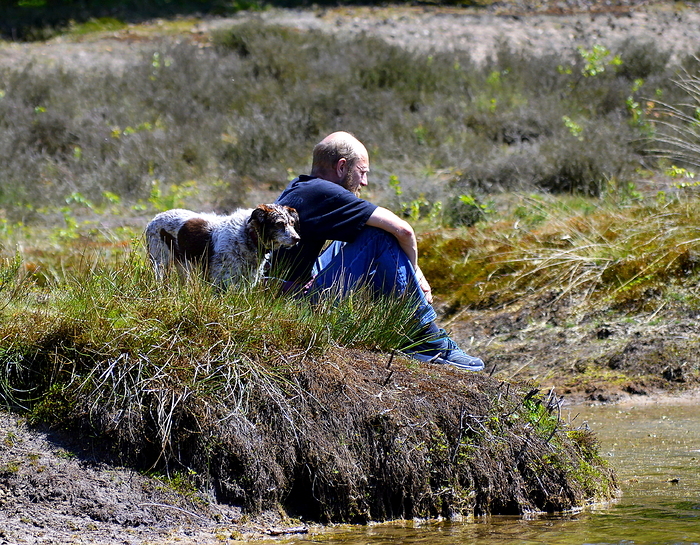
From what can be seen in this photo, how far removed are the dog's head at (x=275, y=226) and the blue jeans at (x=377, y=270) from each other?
1.00 ft

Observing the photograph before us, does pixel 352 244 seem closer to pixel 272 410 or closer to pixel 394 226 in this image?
pixel 394 226

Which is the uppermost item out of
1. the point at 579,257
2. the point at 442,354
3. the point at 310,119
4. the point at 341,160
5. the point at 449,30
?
the point at 341,160

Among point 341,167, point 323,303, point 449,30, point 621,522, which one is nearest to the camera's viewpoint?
point 621,522

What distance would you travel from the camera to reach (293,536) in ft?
12.4

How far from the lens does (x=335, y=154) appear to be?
5.30 m

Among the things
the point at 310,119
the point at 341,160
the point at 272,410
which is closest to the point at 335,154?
the point at 341,160

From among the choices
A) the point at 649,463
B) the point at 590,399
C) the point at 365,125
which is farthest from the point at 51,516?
the point at 365,125

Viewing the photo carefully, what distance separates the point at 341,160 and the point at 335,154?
0.17 ft

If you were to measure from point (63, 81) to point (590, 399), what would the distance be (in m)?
13.3

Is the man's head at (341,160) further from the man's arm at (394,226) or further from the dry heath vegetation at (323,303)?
the dry heath vegetation at (323,303)

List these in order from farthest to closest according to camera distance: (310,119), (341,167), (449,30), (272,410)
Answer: (449,30) → (310,119) → (341,167) → (272,410)

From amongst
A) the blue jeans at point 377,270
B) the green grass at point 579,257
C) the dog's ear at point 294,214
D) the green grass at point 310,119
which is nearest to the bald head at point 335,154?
the dog's ear at point 294,214

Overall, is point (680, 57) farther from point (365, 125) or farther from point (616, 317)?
point (616, 317)

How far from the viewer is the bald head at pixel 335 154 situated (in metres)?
5.29
